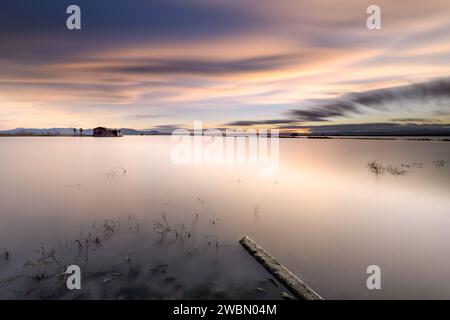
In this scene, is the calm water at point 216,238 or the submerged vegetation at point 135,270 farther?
the calm water at point 216,238

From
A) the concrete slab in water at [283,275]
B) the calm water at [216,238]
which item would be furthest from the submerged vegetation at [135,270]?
the concrete slab in water at [283,275]

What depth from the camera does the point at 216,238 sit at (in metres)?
9.61

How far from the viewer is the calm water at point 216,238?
255 inches

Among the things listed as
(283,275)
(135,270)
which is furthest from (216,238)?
(283,275)

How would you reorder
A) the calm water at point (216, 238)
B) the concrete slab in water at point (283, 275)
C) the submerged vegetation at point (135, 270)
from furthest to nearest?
the calm water at point (216, 238) < the submerged vegetation at point (135, 270) < the concrete slab in water at point (283, 275)

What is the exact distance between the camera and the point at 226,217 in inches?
480

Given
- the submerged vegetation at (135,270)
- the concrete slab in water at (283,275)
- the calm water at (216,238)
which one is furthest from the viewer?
the calm water at (216,238)

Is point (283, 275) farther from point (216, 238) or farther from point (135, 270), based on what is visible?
point (135, 270)

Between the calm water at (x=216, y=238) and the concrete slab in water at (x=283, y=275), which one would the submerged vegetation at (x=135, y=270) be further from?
the concrete slab in water at (x=283, y=275)

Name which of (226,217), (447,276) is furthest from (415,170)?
(226,217)

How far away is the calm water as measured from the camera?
648cm

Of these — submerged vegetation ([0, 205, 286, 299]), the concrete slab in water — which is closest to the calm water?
submerged vegetation ([0, 205, 286, 299])

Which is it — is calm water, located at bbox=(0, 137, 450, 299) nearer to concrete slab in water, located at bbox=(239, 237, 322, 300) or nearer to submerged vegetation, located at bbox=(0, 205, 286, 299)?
submerged vegetation, located at bbox=(0, 205, 286, 299)
